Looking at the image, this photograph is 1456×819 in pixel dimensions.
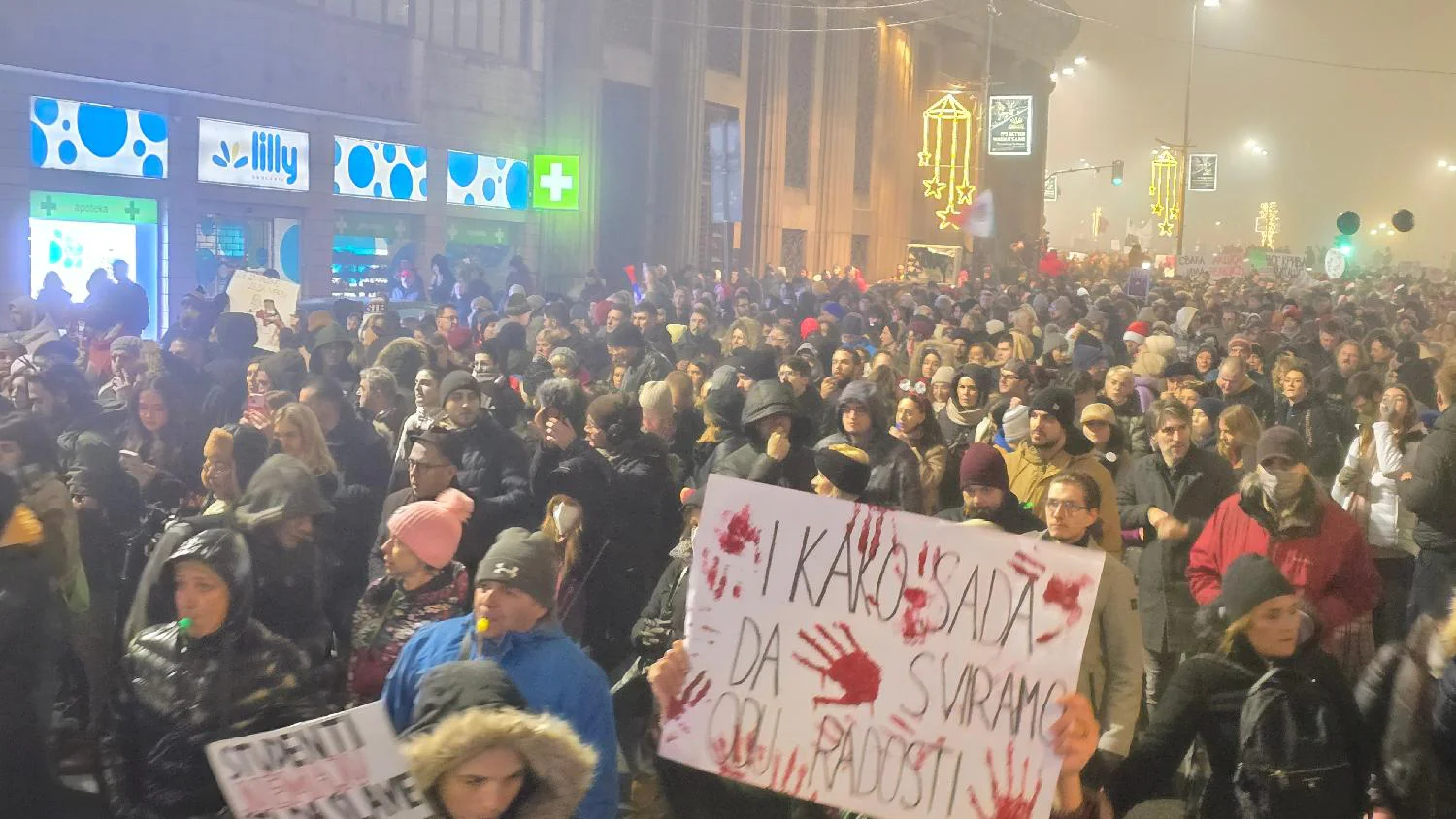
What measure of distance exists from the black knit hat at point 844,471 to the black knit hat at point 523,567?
70.0 inches

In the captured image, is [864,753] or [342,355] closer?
[864,753]

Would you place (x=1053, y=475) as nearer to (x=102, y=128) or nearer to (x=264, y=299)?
(x=264, y=299)

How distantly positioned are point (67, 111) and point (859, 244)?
34625mm

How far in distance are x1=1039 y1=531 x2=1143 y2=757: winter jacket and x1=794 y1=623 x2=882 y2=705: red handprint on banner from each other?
3.19 feet

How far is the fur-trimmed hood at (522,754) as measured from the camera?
11.1 ft

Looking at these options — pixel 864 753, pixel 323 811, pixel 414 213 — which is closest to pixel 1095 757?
pixel 864 753

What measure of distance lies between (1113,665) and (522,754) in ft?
7.19

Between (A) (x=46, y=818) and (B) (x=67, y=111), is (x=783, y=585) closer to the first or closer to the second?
(A) (x=46, y=818)

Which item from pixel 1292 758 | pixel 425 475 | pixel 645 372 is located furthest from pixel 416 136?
pixel 1292 758

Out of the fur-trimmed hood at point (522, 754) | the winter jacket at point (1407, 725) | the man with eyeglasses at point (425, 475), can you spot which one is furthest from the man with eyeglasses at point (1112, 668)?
the man with eyeglasses at point (425, 475)

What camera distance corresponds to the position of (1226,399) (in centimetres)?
1024

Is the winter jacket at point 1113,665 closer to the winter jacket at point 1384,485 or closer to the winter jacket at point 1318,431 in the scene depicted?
the winter jacket at point 1384,485

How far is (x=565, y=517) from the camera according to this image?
6785 millimetres

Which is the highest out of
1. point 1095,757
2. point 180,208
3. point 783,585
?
point 180,208
